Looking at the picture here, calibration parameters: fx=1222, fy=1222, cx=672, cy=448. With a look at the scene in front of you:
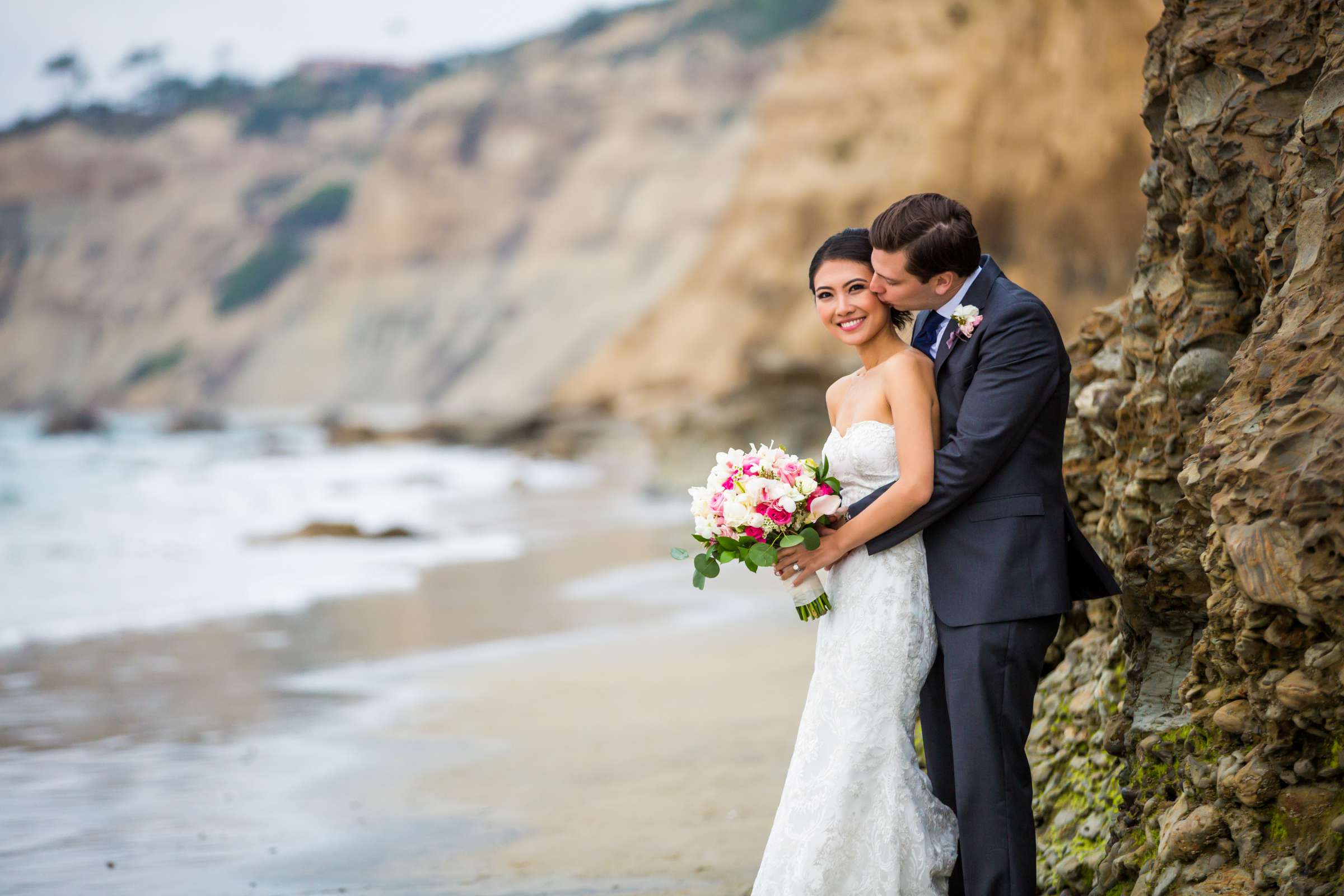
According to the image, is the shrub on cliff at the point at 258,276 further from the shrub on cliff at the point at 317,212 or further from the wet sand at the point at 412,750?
the wet sand at the point at 412,750

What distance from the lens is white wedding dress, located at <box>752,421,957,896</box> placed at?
3.26 meters

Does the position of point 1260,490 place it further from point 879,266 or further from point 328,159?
point 328,159

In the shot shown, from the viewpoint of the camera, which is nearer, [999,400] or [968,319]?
[999,400]

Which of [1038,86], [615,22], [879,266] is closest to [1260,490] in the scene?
[879,266]

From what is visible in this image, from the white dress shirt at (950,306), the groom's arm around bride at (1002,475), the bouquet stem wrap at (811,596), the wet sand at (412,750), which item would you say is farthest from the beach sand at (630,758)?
the white dress shirt at (950,306)

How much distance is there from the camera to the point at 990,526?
320cm

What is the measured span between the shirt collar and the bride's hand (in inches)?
26.4

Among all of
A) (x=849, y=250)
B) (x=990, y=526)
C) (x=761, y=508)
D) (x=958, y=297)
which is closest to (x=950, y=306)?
(x=958, y=297)

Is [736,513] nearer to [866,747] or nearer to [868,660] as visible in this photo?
[868,660]

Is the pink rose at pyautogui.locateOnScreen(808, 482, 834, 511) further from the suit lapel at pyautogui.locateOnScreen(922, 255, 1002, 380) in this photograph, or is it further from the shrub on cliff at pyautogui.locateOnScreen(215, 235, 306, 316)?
the shrub on cliff at pyautogui.locateOnScreen(215, 235, 306, 316)

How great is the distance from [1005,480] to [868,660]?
623mm

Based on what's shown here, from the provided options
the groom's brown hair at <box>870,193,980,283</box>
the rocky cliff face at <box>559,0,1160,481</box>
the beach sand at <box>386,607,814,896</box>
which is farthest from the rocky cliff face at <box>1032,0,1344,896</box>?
the rocky cliff face at <box>559,0,1160,481</box>

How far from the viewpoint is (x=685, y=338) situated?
137 ft

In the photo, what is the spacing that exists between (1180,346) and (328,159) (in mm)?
106030
